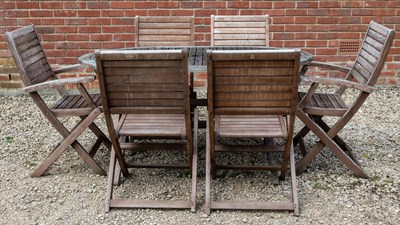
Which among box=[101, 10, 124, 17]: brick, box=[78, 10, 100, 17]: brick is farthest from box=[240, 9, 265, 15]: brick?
box=[78, 10, 100, 17]: brick

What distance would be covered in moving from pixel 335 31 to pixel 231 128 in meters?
3.05

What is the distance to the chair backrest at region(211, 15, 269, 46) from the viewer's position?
14.9 feet

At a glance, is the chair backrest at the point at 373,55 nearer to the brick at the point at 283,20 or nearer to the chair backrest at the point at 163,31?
the chair backrest at the point at 163,31

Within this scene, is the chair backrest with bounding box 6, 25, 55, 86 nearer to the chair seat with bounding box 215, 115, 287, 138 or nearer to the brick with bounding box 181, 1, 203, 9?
the chair seat with bounding box 215, 115, 287, 138

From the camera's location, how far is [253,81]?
2900 millimetres

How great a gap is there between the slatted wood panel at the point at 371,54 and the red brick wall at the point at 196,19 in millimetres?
2096

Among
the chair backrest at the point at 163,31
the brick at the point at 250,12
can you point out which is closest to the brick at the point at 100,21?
the chair backrest at the point at 163,31

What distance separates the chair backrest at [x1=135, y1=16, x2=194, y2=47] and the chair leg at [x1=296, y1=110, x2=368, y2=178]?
5.23 feet

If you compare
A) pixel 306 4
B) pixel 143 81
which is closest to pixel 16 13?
pixel 306 4

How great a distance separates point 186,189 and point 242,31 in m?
1.74

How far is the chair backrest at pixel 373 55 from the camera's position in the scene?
10.7 feet

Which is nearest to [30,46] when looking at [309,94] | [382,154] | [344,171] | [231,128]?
[231,128]

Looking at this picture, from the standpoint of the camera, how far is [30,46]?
3709 mm

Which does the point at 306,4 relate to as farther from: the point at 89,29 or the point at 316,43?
the point at 89,29
